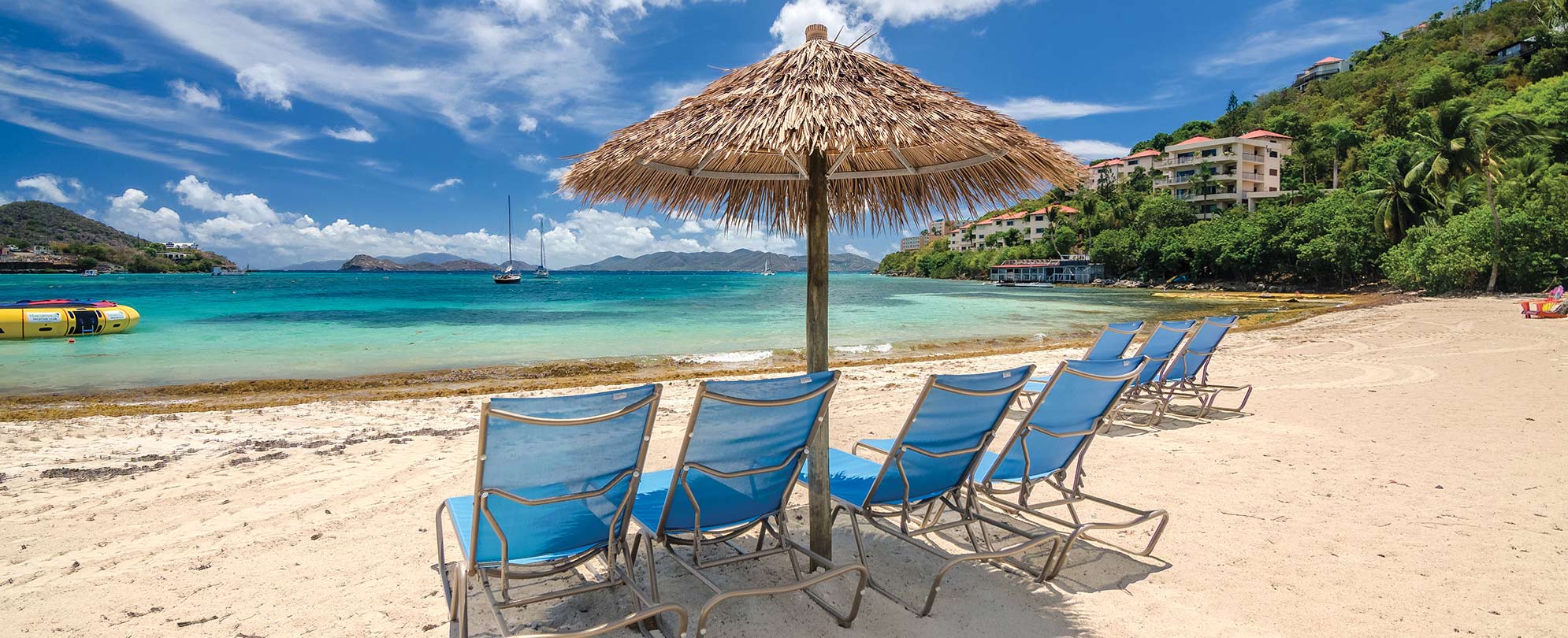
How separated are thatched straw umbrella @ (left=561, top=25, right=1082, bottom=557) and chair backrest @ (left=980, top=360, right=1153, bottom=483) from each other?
95 cm

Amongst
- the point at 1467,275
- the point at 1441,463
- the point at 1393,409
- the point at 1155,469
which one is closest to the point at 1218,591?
the point at 1155,469

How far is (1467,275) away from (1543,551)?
3505 centimetres

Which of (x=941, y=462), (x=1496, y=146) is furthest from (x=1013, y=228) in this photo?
(x=941, y=462)

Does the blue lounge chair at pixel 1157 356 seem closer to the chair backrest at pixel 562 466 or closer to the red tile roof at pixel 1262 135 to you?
the chair backrest at pixel 562 466

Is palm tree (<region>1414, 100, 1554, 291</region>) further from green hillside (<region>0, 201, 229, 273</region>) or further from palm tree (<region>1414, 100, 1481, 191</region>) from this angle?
green hillside (<region>0, 201, 229, 273</region>)

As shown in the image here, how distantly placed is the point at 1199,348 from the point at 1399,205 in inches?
1671

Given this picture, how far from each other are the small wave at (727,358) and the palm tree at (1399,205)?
39.4 m

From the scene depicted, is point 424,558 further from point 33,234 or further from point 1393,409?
point 33,234

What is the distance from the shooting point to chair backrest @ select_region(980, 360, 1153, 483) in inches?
123

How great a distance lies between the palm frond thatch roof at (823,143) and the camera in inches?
109

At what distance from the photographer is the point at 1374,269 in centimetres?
3991

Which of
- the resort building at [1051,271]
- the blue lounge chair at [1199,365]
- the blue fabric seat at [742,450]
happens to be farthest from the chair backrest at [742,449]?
the resort building at [1051,271]

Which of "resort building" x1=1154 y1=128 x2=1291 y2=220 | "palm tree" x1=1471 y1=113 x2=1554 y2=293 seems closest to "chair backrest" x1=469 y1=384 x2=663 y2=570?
"palm tree" x1=1471 y1=113 x2=1554 y2=293

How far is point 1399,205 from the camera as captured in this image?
37.0m
